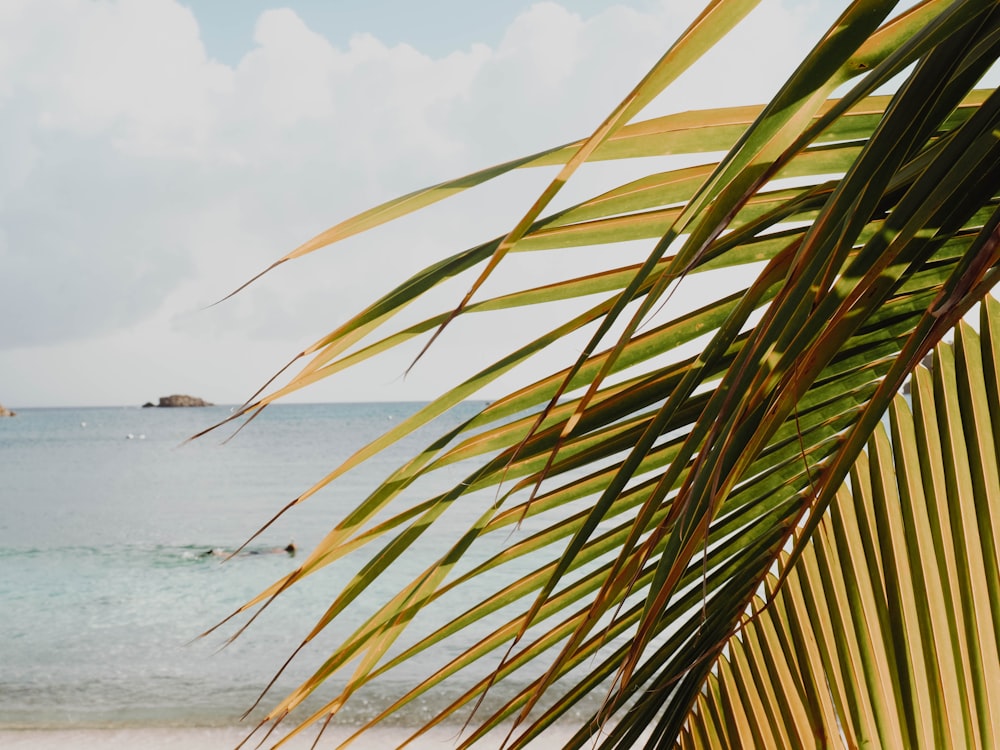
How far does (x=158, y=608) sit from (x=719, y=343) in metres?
12.2

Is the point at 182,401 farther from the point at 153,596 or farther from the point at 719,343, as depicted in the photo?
the point at 719,343

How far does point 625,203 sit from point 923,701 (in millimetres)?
535

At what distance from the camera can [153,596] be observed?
1195 cm

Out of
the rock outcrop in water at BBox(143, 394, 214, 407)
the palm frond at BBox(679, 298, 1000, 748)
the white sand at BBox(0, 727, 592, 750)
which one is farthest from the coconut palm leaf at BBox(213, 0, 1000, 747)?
the rock outcrop in water at BBox(143, 394, 214, 407)

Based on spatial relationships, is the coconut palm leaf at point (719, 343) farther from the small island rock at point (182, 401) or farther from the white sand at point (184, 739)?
the small island rock at point (182, 401)

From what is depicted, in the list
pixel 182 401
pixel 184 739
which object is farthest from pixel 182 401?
pixel 184 739

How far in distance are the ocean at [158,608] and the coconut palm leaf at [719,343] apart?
0.99 feet

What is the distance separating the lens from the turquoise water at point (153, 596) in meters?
7.62

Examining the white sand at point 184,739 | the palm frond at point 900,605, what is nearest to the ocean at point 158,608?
the white sand at point 184,739

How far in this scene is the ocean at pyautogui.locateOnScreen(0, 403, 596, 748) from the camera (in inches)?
280

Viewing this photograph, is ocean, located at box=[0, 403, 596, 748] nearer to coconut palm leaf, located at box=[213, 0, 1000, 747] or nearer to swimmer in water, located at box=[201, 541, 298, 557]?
swimmer in water, located at box=[201, 541, 298, 557]

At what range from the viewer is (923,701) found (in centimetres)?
74

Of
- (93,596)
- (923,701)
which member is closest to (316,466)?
(93,596)

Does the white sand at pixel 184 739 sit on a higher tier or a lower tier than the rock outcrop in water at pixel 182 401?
lower
